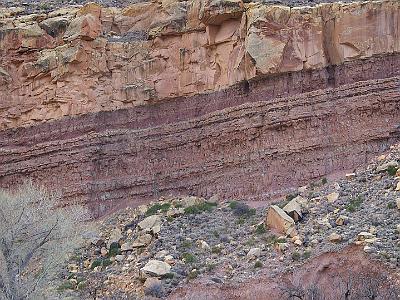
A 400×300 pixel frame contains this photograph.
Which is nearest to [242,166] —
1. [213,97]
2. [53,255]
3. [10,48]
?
[213,97]

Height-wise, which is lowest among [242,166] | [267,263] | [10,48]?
[267,263]

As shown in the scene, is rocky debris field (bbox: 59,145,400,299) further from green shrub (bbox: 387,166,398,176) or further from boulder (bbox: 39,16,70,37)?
boulder (bbox: 39,16,70,37)

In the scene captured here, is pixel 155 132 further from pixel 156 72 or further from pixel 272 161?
pixel 272 161

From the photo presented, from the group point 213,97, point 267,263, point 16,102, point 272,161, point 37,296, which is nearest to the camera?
point 37,296

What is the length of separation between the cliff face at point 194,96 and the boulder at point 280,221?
3314 millimetres

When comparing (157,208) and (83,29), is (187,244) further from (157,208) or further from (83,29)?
Answer: (83,29)

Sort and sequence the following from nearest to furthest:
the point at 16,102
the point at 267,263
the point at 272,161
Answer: the point at 267,263, the point at 272,161, the point at 16,102

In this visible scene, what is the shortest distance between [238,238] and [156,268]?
11.8 ft

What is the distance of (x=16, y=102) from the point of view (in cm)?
3697

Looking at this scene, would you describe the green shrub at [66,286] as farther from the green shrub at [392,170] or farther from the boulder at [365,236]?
the green shrub at [392,170]

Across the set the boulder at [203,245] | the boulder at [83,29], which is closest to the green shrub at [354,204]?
the boulder at [203,245]

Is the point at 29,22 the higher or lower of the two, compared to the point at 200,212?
higher

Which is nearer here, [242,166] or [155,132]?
[242,166]

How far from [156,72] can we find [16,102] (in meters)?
7.27
